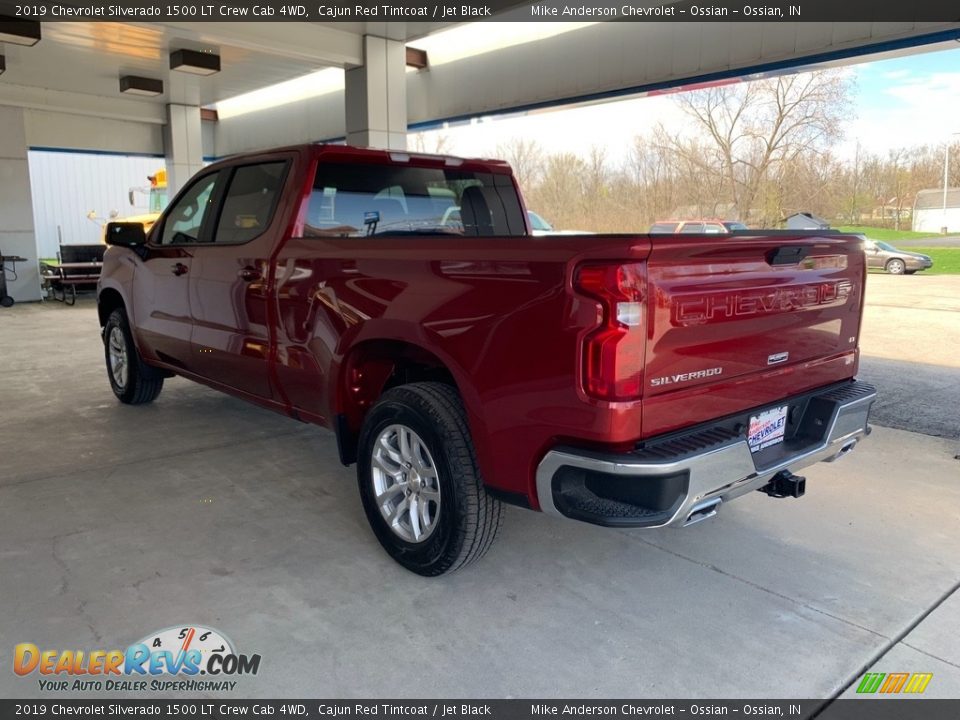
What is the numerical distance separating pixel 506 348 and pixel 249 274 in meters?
2.03

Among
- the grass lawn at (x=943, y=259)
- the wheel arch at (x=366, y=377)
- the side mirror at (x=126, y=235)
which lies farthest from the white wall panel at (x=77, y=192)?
the wheel arch at (x=366, y=377)

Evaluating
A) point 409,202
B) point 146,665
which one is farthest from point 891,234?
point 146,665

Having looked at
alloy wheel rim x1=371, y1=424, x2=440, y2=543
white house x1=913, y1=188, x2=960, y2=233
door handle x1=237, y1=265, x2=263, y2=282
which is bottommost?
alloy wheel rim x1=371, y1=424, x2=440, y2=543

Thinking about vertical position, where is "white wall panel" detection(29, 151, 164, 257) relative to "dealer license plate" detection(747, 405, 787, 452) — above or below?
above

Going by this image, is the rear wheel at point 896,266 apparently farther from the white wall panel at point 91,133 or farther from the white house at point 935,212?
the white wall panel at point 91,133

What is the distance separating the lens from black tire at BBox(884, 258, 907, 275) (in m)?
24.6

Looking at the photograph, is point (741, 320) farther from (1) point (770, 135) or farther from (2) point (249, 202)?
(1) point (770, 135)

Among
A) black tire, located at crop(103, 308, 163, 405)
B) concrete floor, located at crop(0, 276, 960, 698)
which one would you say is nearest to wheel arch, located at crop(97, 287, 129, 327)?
black tire, located at crop(103, 308, 163, 405)

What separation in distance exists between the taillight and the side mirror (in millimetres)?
4066

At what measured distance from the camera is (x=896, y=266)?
81.1ft

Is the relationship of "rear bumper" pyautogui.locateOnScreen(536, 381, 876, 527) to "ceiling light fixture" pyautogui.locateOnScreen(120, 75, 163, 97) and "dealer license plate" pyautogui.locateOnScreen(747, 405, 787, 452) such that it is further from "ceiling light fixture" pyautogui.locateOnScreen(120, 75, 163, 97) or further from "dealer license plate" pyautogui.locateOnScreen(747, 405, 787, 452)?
"ceiling light fixture" pyautogui.locateOnScreen(120, 75, 163, 97)

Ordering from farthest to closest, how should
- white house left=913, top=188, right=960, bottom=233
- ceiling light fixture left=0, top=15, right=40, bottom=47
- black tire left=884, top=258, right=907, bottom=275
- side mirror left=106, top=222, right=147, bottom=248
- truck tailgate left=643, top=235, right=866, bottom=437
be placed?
white house left=913, top=188, right=960, bottom=233
black tire left=884, top=258, right=907, bottom=275
ceiling light fixture left=0, top=15, right=40, bottom=47
side mirror left=106, top=222, right=147, bottom=248
truck tailgate left=643, top=235, right=866, bottom=437

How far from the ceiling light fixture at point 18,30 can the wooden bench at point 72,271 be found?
19.0 feet

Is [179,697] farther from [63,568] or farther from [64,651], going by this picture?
[63,568]
